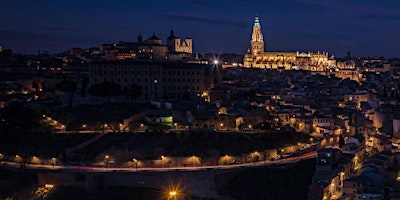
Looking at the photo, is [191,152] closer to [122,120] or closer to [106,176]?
[106,176]

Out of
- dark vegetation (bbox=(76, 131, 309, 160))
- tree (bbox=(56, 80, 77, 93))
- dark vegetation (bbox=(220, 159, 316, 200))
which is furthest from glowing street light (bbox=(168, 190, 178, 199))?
tree (bbox=(56, 80, 77, 93))

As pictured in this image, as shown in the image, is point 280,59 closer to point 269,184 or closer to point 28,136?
point 28,136

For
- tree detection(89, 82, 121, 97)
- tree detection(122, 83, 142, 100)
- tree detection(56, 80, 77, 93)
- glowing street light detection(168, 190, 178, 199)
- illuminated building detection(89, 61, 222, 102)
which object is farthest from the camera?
illuminated building detection(89, 61, 222, 102)

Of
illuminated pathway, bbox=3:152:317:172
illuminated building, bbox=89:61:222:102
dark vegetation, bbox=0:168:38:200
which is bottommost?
dark vegetation, bbox=0:168:38:200

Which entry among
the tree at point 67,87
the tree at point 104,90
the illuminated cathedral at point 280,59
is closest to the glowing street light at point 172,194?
the tree at point 104,90

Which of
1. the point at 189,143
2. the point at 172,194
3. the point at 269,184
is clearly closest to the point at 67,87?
the point at 189,143

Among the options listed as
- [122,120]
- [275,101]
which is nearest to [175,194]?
[122,120]

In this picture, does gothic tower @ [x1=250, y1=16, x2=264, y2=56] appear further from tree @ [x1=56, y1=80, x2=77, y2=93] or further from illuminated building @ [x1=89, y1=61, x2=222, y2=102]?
tree @ [x1=56, y1=80, x2=77, y2=93]
